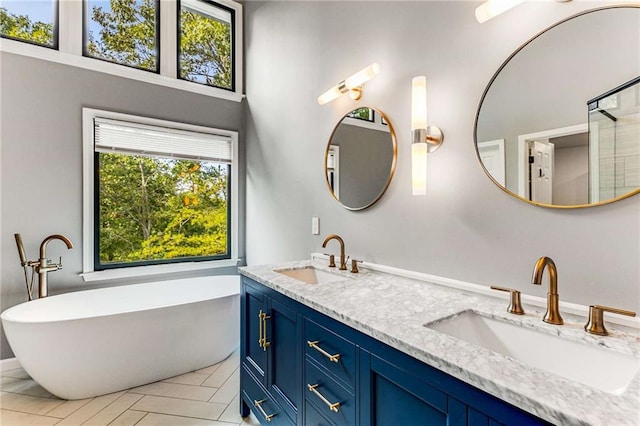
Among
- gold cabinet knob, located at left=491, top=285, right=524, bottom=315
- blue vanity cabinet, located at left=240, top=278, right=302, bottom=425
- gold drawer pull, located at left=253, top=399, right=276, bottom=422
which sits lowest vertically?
gold drawer pull, located at left=253, top=399, right=276, bottom=422

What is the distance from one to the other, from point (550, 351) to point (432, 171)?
0.86 metres

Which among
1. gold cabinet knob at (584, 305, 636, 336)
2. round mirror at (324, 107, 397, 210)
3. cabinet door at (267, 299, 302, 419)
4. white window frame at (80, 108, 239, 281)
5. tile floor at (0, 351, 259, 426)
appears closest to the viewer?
gold cabinet knob at (584, 305, 636, 336)

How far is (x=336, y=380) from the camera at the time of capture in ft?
3.78

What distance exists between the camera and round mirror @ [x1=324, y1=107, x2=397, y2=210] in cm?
179

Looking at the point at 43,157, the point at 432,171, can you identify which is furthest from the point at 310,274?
the point at 43,157

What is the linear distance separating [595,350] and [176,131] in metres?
3.42

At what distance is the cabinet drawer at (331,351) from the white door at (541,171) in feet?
2.80

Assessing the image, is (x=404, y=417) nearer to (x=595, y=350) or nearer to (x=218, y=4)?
(x=595, y=350)

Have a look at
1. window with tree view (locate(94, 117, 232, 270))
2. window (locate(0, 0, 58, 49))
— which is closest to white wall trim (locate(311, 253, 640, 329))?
window with tree view (locate(94, 117, 232, 270))

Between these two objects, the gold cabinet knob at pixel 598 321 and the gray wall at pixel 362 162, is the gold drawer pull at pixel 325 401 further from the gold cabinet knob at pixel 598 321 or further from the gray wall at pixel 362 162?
the gray wall at pixel 362 162

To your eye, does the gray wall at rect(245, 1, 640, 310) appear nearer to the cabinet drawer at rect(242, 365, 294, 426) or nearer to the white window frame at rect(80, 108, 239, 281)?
the cabinet drawer at rect(242, 365, 294, 426)

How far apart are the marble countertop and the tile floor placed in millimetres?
1022

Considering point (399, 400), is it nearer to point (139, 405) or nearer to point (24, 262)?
point (139, 405)

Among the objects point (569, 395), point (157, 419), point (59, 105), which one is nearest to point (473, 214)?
point (569, 395)
